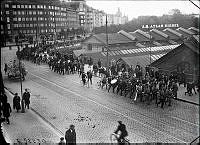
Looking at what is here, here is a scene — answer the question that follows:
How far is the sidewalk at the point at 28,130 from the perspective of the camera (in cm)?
1495

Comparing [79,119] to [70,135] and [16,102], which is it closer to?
[16,102]

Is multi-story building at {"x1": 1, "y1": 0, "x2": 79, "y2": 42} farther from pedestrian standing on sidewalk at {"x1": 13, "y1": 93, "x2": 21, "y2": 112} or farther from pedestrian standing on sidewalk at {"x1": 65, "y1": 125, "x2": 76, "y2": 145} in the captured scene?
pedestrian standing on sidewalk at {"x1": 65, "y1": 125, "x2": 76, "y2": 145}

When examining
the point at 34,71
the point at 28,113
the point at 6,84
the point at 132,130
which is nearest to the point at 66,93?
the point at 28,113

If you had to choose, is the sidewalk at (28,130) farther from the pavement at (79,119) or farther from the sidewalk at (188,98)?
the sidewalk at (188,98)

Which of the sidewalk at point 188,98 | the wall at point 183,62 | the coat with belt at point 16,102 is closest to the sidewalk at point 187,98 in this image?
the sidewalk at point 188,98

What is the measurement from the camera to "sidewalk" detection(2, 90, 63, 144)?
49.0 feet

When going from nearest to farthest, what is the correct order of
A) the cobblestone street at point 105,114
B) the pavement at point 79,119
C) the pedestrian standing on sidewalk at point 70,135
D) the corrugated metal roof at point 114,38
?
the pedestrian standing on sidewalk at point 70,135, the pavement at point 79,119, the cobblestone street at point 105,114, the corrugated metal roof at point 114,38

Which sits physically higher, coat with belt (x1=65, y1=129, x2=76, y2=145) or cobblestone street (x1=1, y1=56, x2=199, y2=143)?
coat with belt (x1=65, y1=129, x2=76, y2=145)

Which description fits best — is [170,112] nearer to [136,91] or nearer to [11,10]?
[136,91]

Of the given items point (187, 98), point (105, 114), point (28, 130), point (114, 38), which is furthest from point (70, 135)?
point (114, 38)

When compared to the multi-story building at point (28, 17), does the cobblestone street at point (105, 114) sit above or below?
below

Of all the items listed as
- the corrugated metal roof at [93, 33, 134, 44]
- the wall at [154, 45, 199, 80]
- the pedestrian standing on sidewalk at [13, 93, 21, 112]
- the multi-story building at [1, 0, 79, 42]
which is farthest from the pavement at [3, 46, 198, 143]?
the multi-story building at [1, 0, 79, 42]

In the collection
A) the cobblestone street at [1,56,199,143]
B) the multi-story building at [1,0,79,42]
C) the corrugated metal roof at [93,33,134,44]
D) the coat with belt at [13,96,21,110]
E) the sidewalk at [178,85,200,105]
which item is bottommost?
the cobblestone street at [1,56,199,143]

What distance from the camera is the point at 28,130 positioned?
1631 centimetres
